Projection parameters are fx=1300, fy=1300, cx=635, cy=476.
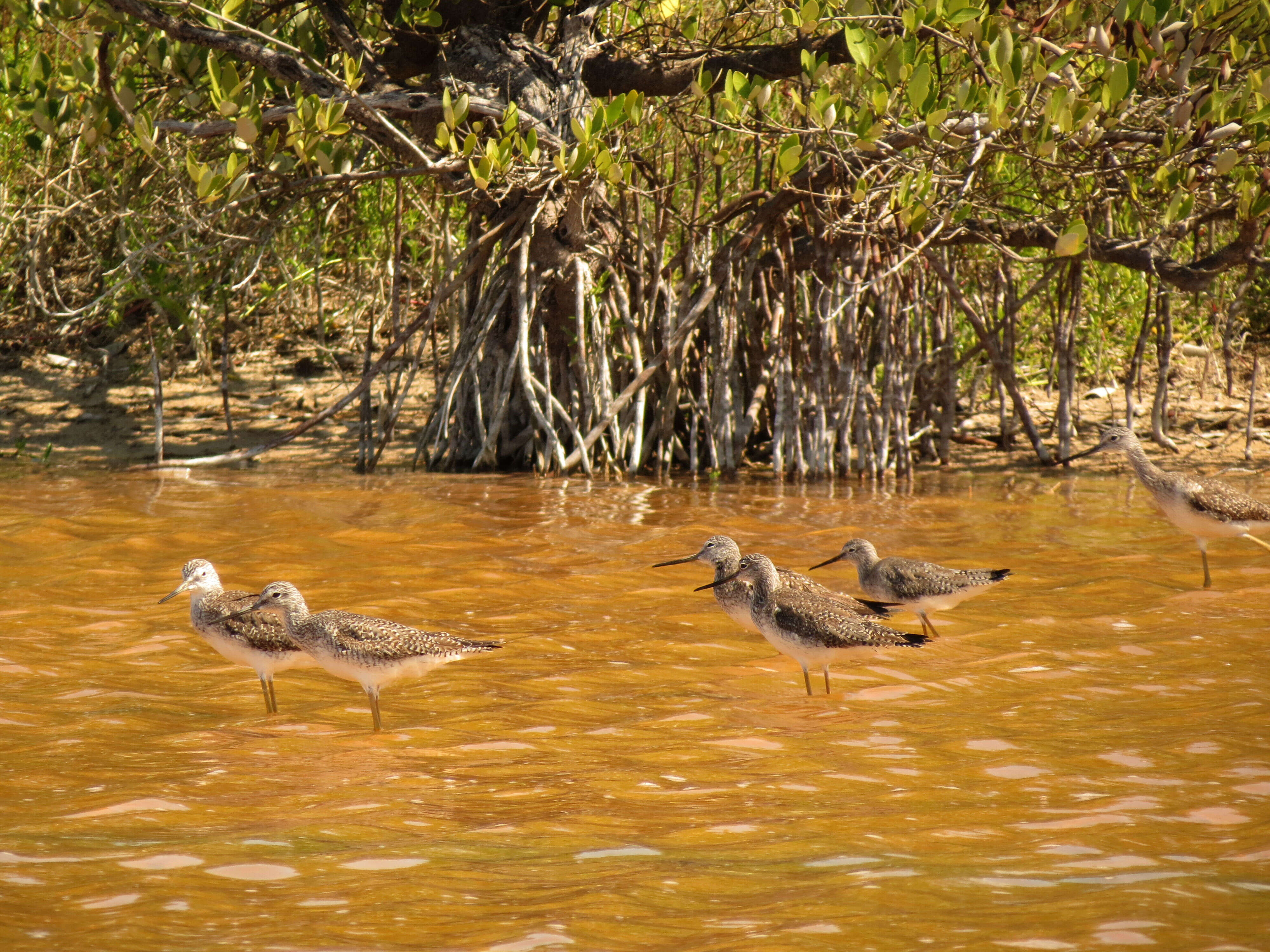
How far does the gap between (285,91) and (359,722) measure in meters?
5.72

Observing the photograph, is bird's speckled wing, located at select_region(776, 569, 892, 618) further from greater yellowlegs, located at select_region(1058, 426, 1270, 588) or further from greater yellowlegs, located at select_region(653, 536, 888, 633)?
greater yellowlegs, located at select_region(1058, 426, 1270, 588)

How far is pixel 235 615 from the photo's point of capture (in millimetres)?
4227

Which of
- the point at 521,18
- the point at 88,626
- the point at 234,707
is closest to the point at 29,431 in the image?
the point at 521,18

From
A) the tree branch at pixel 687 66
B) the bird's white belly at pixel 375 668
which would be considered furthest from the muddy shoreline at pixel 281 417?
the bird's white belly at pixel 375 668

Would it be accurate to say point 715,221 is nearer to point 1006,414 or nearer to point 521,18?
point 521,18

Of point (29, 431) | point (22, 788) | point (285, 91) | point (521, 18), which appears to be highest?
point (521, 18)

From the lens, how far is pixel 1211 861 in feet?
8.94

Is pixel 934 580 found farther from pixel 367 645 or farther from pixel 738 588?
pixel 367 645

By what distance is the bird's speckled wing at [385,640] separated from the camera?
3980 mm

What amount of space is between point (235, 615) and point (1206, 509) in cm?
418

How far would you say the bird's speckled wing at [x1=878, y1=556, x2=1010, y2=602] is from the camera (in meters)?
4.98

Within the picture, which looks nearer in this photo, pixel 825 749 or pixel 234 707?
pixel 825 749

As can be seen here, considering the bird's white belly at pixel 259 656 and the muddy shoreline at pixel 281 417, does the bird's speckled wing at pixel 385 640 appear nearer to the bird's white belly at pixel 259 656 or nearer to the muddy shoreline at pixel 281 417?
the bird's white belly at pixel 259 656

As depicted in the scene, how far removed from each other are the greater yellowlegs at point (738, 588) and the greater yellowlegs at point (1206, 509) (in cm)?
180
